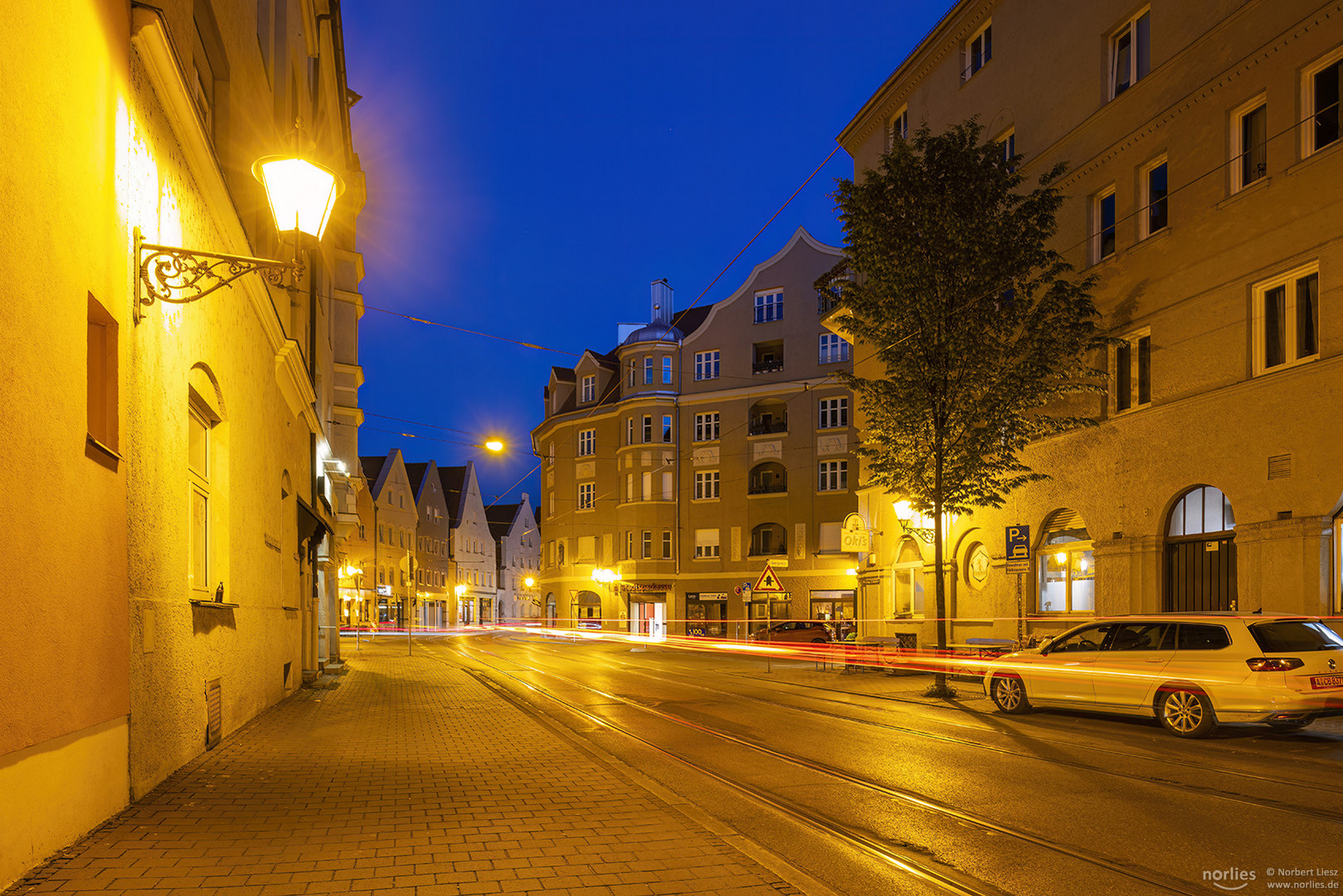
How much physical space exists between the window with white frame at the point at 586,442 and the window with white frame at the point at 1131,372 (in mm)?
40348

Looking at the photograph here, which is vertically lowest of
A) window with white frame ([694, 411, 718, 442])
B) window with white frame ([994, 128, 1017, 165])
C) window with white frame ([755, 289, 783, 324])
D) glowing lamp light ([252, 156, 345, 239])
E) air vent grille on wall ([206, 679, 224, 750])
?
air vent grille on wall ([206, 679, 224, 750])

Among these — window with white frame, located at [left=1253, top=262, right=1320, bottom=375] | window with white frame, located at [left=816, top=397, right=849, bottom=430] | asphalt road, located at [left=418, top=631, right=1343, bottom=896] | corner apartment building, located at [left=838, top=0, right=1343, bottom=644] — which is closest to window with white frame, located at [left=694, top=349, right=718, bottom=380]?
window with white frame, located at [left=816, top=397, right=849, bottom=430]

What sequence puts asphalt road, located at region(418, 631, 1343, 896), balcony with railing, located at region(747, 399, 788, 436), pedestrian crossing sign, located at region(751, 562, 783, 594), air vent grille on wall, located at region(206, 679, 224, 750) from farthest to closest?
balcony with railing, located at region(747, 399, 788, 436) → pedestrian crossing sign, located at region(751, 562, 783, 594) → air vent grille on wall, located at region(206, 679, 224, 750) → asphalt road, located at region(418, 631, 1343, 896)

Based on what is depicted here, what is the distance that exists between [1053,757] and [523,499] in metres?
100

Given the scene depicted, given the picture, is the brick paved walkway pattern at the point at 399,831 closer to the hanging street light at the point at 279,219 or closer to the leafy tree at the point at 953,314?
the hanging street light at the point at 279,219

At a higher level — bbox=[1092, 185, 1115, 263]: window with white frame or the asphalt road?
bbox=[1092, 185, 1115, 263]: window with white frame

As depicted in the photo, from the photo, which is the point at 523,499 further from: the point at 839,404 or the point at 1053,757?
the point at 1053,757

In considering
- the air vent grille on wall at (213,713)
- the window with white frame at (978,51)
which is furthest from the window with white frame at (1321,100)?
Result: the air vent grille on wall at (213,713)

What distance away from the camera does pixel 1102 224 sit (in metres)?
21.8

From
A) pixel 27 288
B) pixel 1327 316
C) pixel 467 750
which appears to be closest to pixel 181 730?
pixel 467 750

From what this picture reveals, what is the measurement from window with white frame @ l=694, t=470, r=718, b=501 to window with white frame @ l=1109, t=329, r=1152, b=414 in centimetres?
3237

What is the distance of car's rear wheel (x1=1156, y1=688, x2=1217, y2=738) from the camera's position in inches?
472

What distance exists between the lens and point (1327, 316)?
15.6 metres

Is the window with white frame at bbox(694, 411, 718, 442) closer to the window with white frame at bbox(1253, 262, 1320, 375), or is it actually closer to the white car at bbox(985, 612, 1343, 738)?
the window with white frame at bbox(1253, 262, 1320, 375)
